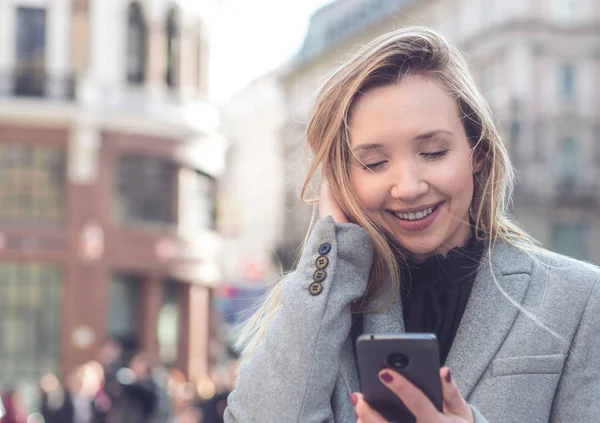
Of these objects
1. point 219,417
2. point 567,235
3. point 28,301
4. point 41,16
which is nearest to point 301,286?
point 219,417

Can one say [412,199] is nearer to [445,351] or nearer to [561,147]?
[445,351]

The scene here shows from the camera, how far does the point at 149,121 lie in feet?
108

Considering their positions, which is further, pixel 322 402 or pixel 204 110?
pixel 204 110

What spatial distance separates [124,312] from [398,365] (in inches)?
1182

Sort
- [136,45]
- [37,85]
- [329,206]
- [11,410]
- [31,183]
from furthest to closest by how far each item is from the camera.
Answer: [136,45], [37,85], [31,183], [11,410], [329,206]

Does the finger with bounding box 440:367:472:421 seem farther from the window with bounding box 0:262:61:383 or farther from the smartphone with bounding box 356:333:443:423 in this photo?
the window with bounding box 0:262:61:383

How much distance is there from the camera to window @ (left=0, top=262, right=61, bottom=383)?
1171 inches

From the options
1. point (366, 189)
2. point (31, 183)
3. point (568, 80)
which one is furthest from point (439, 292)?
point (568, 80)

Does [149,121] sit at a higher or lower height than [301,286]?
higher

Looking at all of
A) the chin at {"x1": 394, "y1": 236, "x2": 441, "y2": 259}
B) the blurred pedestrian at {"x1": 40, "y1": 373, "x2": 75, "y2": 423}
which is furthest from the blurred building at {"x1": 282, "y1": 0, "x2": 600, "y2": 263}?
the chin at {"x1": 394, "y1": 236, "x2": 441, "y2": 259}

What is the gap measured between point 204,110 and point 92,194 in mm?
5063

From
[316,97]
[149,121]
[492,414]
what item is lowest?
[492,414]

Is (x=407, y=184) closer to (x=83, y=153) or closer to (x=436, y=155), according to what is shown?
(x=436, y=155)

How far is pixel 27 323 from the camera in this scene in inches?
1175
